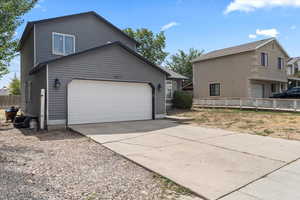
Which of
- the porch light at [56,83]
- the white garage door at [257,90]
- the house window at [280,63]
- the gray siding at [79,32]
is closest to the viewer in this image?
the porch light at [56,83]

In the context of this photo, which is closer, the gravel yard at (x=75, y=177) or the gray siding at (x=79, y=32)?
the gravel yard at (x=75, y=177)

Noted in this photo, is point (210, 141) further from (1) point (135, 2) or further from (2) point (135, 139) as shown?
(1) point (135, 2)

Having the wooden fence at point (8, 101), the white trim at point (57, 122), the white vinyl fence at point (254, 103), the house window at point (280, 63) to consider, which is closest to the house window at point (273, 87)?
the house window at point (280, 63)

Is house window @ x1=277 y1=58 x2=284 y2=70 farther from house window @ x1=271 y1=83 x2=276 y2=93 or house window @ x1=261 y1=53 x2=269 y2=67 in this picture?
house window @ x1=261 y1=53 x2=269 y2=67

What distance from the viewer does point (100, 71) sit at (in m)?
11.7

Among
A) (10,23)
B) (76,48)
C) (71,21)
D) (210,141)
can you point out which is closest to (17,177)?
(210,141)

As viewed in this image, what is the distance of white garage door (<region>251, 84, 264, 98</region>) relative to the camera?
2233cm

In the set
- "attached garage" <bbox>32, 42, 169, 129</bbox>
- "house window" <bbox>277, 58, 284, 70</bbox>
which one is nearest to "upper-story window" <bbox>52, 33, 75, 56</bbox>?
"attached garage" <bbox>32, 42, 169, 129</bbox>

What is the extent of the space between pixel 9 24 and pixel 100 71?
455 centimetres

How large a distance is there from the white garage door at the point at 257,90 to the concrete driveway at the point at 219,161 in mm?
15545

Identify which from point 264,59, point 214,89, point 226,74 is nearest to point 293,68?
point 264,59

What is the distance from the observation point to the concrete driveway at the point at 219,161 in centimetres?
385

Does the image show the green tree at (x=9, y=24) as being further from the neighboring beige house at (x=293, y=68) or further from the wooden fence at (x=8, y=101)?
the neighboring beige house at (x=293, y=68)

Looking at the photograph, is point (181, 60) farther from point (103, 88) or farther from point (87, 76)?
point (87, 76)
